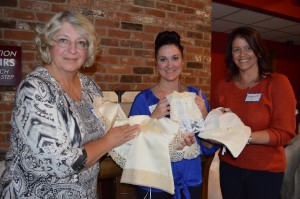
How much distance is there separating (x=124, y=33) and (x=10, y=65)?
1.10 meters

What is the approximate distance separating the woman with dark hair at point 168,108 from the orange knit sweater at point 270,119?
249 millimetres

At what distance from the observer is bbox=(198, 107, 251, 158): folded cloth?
4.43 ft

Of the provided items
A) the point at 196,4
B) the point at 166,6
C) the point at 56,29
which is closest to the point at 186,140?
the point at 56,29

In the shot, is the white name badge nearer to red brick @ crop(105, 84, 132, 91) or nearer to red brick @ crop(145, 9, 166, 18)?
red brick @ crop(105, 84, 132, 91)

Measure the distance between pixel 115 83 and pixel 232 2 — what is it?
2.26 m

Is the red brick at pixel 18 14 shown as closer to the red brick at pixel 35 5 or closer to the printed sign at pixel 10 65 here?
the red brick at pixel 35 5

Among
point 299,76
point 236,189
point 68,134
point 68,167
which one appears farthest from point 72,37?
point 299,76

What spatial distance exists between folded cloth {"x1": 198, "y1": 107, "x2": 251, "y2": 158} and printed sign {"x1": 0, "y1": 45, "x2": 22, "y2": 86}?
5.41 ft

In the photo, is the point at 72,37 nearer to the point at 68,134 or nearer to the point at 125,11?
the point at 68,134

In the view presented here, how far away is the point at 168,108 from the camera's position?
1405mm

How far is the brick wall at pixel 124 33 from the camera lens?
7.27ft

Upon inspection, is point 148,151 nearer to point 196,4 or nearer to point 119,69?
point 119,69

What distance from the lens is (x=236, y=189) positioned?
1.68 meters

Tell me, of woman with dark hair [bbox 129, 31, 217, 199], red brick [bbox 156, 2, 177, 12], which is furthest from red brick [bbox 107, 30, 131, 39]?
woman with dark hair [bbox 129, 31, 217, 199]
